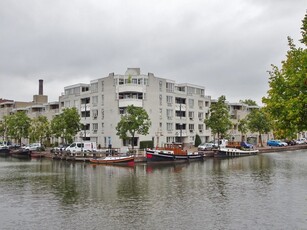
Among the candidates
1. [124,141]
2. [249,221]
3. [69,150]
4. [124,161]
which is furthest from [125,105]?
[249,221]

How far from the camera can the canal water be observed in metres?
26.3

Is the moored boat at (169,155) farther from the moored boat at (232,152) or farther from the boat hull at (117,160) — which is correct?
the moored boat at (232,152)

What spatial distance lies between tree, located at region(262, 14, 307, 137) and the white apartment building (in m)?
61.6

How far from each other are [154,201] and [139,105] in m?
58.7

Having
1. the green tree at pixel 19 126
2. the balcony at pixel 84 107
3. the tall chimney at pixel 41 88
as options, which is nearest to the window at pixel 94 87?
the balcony at pixel 84 107

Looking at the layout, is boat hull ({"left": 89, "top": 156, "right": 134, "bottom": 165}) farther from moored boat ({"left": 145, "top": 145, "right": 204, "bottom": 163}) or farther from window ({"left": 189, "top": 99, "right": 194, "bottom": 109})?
window ({"left": 189, "top": 99, "right": 194, "bottom": 109})

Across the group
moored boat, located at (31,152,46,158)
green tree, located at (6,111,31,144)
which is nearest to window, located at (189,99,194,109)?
moored boat, located at (31,152,46,158)

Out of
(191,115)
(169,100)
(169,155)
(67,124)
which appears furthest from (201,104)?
(169,155)

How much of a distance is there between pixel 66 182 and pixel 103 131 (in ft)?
164

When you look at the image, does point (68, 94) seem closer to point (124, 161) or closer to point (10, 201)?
point (124, 161)

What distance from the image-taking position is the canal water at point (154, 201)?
26281mm

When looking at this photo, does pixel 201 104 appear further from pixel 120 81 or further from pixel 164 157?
pixel 164 157

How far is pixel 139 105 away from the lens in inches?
3583

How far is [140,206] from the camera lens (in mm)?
31297
